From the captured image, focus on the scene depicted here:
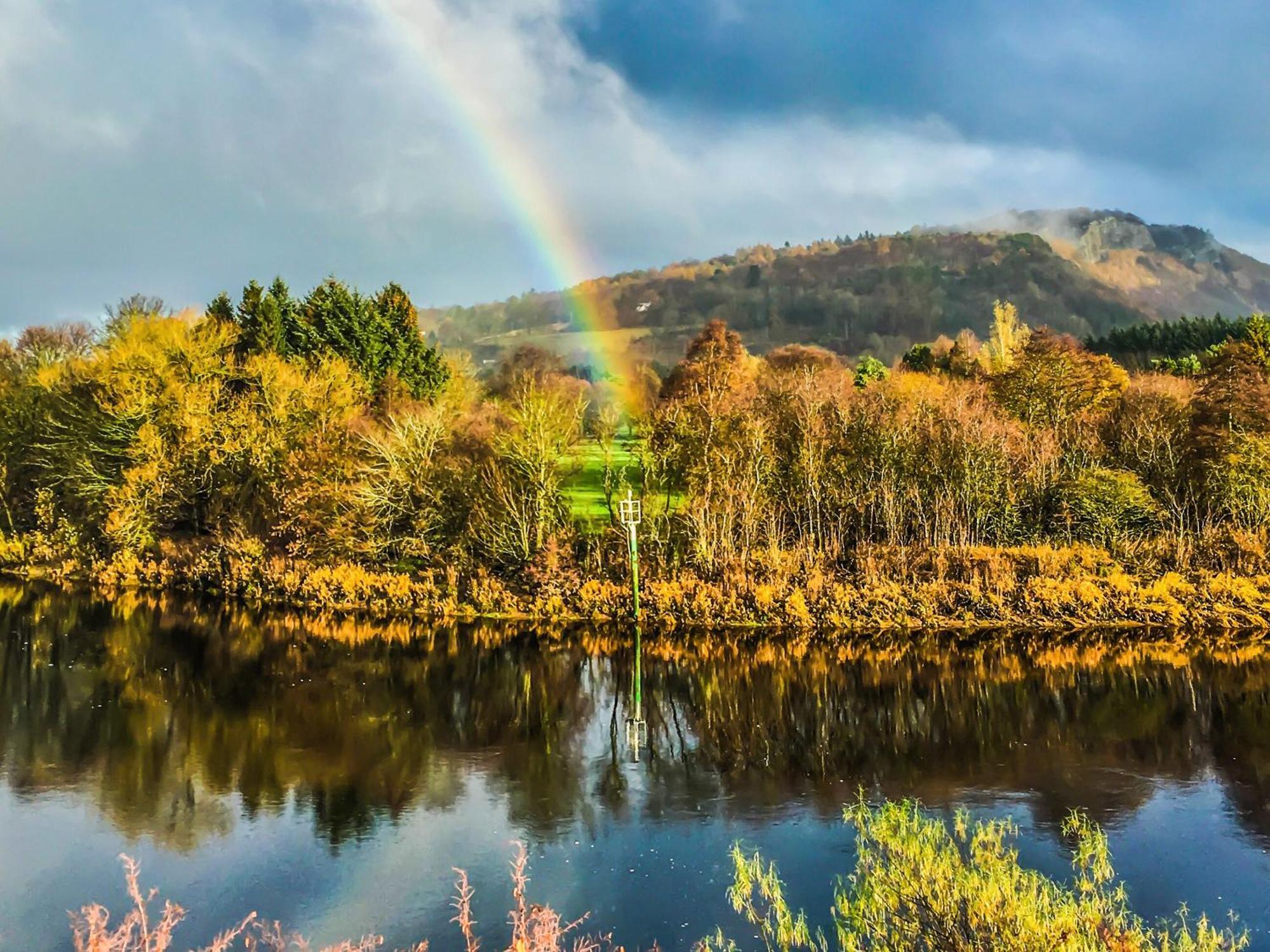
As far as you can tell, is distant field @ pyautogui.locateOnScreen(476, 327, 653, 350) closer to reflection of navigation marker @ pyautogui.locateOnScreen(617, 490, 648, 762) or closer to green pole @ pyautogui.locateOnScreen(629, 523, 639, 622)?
reflection of navigation marker @ pyautogui.locateOnScreen(617, 490, 648, 762)

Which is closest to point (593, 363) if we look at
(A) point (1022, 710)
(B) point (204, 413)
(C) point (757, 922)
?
(B) point (204, 413)

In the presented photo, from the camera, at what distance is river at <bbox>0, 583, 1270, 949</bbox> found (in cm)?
1123

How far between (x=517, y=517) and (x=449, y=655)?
554 centimetres

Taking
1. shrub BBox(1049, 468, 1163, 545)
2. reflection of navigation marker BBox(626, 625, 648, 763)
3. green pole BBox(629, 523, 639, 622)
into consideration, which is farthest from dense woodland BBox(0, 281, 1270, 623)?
reflection of navigation marker BBox(626, 625, 648, 763)

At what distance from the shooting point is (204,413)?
31719 mm

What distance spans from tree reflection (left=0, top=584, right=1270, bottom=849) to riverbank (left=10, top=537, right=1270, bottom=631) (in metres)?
1.17

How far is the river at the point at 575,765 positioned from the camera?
1123cm

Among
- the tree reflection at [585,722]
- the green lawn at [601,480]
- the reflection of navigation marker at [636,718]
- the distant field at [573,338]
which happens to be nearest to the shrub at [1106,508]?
the tree reflection at [585,722]

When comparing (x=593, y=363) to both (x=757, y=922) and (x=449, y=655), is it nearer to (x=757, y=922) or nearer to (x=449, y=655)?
(x=449, y=655)

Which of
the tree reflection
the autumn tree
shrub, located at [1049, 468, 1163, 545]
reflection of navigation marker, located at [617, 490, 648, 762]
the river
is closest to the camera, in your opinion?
the river

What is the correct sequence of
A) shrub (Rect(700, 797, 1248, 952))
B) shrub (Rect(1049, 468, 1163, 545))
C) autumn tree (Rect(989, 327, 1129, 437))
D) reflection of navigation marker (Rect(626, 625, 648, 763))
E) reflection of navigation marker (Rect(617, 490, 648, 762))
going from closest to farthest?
shrub (Rect(700, 797, 1248, 952))
reflection of navigation marker (Rect(626, 625, 648, 763))
reflection of navigation marker (Rect(617, 490, 648, 762))
shrub (Rect(1049, 468, 1163, 545))
autumn tree (Rect(989, 327, 1129, 437))

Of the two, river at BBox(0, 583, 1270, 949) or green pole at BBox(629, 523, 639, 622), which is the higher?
green pole at BBox(629, 523, 639, 622)

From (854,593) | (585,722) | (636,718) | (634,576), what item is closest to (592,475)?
(634,576)

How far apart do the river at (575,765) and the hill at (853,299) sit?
277 ft
